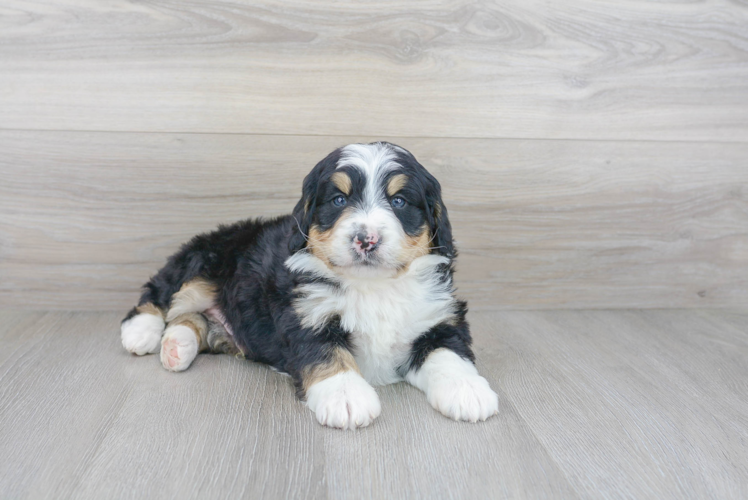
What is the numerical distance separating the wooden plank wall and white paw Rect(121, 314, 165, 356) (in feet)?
1.93

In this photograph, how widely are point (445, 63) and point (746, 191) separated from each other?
181 centimetres

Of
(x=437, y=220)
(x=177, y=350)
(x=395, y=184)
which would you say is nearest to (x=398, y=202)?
(x=395, y=184)

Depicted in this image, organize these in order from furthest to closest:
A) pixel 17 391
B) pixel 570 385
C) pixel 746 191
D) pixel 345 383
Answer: pixel 746 191 < pixel 570 385 < pixel 17 391 < pixel 345 383

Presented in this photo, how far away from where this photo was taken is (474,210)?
3.14 metres

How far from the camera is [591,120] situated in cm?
311

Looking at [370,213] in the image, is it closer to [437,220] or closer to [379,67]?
[437,220]

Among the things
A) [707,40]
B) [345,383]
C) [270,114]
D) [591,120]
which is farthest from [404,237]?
[707,40]

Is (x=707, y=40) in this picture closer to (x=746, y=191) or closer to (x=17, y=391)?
(x=746, y=191)

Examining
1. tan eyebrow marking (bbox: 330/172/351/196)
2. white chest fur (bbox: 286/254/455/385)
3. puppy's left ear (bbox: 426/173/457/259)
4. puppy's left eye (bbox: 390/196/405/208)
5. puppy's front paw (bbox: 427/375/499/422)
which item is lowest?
puppy's front paw (bbox: 427/375/499/422)

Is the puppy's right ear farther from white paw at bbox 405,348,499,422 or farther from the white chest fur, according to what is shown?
white paw at bbox 405,348,499,422

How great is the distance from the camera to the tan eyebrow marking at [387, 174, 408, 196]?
6.66 ft

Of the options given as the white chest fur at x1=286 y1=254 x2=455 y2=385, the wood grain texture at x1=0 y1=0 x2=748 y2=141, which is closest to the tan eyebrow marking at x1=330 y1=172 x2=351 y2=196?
the white chest fur at x1=286 y1=254 x2=455 y2=385

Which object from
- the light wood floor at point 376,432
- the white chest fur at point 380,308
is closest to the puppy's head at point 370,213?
the white chest fur at point 380,308

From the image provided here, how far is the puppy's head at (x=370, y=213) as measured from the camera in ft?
6.27
